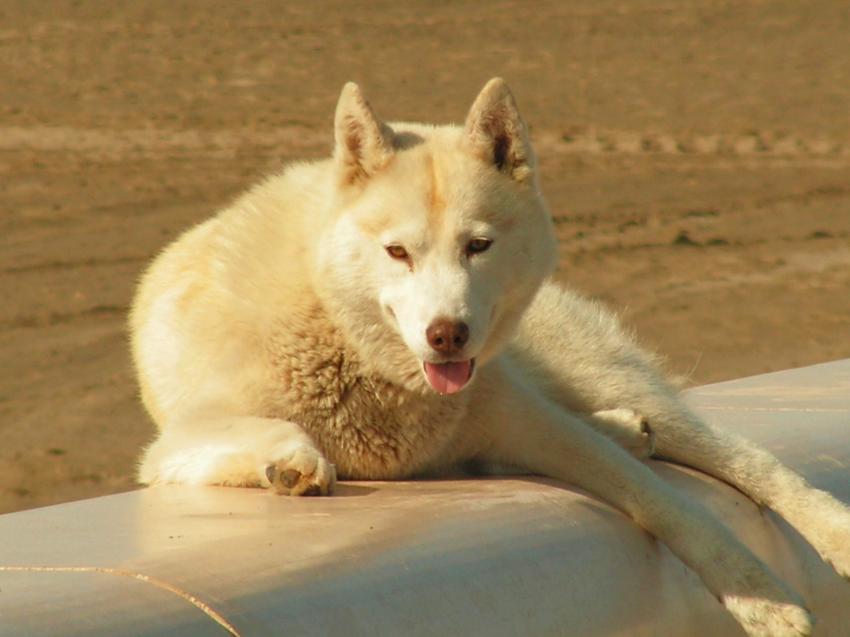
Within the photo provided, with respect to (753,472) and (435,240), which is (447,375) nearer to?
(435,240)

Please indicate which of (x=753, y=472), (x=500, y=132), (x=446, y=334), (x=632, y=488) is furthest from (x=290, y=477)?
(x=753, y=472)

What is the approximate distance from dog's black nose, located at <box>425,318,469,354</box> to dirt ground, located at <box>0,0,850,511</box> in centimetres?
359

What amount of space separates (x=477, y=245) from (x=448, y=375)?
11.8 inches

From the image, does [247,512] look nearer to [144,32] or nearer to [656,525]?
[656,525]

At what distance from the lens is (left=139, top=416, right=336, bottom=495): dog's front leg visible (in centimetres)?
339

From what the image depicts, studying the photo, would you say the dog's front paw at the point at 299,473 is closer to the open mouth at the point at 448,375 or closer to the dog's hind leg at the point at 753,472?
the open mouth at the point at 448,375

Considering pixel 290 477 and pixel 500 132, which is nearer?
pixel 290 477

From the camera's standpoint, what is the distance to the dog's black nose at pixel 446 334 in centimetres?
347

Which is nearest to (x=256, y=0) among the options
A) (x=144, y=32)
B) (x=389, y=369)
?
(x=144, y=32)

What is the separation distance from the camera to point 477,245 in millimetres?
3654

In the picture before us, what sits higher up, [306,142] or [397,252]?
[397,252]

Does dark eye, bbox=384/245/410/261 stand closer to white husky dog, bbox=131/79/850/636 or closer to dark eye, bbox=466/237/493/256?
white husky dog, bbox=131/79/850/636

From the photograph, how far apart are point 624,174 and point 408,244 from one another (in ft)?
29.1

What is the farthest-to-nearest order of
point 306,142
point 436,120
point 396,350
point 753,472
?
point 436,120, point 306,142, point 753,472, point 396,350
